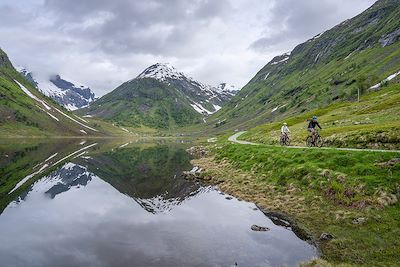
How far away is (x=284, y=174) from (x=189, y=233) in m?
17.1

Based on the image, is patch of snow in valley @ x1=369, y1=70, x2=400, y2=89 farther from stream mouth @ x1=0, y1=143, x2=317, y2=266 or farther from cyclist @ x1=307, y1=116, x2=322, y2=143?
stream mouth @ x1=0, y1=143, x2=317, y2=266

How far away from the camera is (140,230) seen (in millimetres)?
27562

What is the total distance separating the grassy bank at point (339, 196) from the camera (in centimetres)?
2069

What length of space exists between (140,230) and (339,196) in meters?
17.3

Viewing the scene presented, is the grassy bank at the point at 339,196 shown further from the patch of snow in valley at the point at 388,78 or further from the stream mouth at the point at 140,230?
the patch of snow in valley at the point at 388,78

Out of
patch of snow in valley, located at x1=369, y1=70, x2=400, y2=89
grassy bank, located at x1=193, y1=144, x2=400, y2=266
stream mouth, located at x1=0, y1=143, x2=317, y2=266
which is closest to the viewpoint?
grassy bank, located at x1=193, y1=144, x2=400, y2=266

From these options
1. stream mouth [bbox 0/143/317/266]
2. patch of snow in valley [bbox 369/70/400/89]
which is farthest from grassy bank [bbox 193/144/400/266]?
patch of snow in valley [bbox 369/70/400/89]

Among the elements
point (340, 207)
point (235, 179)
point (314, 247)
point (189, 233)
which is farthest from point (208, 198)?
point (314, 247)

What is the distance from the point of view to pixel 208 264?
65.5ft

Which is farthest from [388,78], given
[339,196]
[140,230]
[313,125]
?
[140,230]

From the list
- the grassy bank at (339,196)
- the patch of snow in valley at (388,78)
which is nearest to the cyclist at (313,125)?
the grassy bank at (339,196)

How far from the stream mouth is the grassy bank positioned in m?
2.35

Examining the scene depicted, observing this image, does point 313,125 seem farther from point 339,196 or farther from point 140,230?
point 140,230

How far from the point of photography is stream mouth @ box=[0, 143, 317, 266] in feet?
69.4
